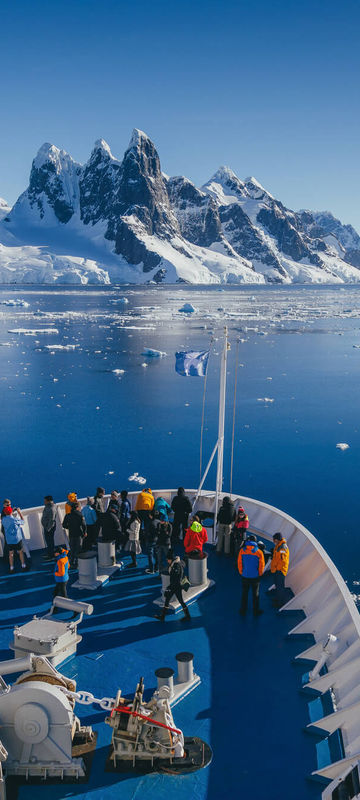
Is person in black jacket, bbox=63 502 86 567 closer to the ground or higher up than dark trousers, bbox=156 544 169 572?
higher up

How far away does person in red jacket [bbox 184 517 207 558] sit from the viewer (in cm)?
1016

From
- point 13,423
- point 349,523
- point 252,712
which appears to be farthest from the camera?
point 13,423

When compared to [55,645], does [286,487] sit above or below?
below

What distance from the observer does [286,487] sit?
19922mm

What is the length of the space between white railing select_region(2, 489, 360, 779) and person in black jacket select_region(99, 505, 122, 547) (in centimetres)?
165

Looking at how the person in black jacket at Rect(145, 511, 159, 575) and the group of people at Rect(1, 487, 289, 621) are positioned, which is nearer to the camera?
the group of people at Rect(1, 487, 289, 621)

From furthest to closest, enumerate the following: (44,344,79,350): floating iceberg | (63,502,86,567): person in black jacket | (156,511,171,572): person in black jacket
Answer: (44,344,79,350): floating iceberg < (63,502,86,567): person in black jacket < (156,511,171,572): person in black jacket

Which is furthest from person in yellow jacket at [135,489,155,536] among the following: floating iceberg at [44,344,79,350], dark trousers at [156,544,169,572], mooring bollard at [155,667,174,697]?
floating iceberg at [44,344,79,350]

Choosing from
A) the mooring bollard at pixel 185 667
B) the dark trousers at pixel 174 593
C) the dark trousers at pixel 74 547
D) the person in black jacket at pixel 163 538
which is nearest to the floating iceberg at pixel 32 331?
the dark trousers at pixel 74 547

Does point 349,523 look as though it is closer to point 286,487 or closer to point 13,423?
point 286,487

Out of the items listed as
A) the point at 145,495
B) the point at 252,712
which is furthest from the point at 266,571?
the point at 252,712

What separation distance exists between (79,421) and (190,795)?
23.9 m

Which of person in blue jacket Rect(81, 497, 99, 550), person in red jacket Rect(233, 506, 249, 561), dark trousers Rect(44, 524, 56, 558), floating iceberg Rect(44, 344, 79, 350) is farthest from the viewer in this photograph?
floating iceberg Rect(44, 344, 79, 350)

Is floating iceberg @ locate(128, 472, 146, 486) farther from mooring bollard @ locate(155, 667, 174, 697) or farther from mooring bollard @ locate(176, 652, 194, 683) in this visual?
mooring bollard @ locate(155, 667, 174, 697)
